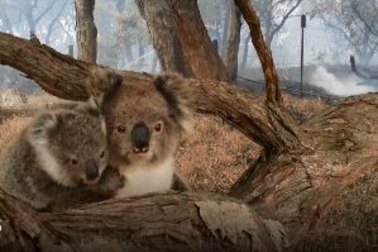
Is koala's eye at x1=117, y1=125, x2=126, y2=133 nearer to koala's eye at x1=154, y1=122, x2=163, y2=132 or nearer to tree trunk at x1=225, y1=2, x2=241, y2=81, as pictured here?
koala's eye at x1=154, y1=122, x2=163, y2=132

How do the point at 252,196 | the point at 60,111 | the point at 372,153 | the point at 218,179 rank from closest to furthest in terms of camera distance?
1. the point at 60,111
2. the point at 252,196
3. the point at 372,153
4. the point at 218,179

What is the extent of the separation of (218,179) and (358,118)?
2.71 m

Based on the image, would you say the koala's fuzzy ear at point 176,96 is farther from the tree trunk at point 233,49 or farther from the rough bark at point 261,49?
the tree trunk at point 233,49

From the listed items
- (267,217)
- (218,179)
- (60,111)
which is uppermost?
(60,111)

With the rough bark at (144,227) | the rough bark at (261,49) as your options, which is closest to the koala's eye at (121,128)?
the rough bark at (144,227)

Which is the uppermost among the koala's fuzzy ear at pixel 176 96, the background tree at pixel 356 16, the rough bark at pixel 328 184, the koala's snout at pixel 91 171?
the background tree at pixel 356 16

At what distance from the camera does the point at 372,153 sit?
3.83 metres

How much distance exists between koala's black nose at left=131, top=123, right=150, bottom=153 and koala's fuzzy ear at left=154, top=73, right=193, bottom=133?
35 centimetres

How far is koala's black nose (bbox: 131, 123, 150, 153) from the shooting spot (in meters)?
2.63

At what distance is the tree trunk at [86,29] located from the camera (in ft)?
33.4

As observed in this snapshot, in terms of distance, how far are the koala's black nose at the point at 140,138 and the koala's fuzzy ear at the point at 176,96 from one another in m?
0.35

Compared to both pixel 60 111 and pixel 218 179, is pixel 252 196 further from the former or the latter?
pixel 218 179

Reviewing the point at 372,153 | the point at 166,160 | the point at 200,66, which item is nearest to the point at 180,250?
the point at 166,160

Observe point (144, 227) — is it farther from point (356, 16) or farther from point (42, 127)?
point (356, 16)
